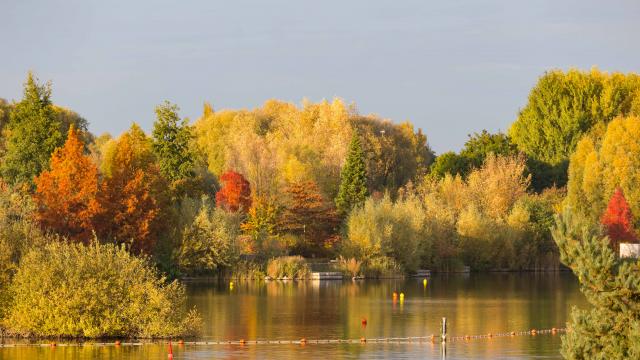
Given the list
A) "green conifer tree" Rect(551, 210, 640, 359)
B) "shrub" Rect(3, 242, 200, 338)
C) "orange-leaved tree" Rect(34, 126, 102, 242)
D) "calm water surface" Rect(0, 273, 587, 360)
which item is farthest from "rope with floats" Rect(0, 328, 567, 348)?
"orange-leaved tree" Rect(34, 126, 102, 242)

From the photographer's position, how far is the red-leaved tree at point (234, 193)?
79000 mm

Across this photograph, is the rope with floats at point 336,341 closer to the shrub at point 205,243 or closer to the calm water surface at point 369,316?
the calm water surface at point 369,316

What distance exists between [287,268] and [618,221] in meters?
23.8

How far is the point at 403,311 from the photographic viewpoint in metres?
49.4

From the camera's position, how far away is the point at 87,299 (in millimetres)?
36344

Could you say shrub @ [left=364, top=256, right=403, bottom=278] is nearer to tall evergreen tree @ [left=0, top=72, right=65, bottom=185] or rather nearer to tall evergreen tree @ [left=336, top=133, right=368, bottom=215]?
tall evergreen tree @ [left=336, top=133, right=368, bottom=215]

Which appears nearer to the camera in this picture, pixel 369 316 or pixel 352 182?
pixel 369 316

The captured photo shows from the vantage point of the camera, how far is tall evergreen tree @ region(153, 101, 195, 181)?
7456 centimetres

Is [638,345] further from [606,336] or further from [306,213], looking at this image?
[306,213]

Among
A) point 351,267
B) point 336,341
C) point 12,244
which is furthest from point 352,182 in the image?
point 12,244

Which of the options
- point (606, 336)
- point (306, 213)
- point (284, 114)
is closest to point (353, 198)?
point (306, 213)

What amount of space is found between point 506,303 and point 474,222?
26.2m

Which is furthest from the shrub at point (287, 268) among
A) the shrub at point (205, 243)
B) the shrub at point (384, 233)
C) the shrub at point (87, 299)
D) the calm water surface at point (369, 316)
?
the shrub at point (87, 299)

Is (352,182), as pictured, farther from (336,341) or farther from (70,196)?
(336,341)
